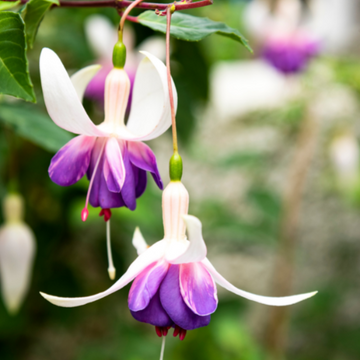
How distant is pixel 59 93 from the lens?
322 millimetres

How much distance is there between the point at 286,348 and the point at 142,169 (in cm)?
160

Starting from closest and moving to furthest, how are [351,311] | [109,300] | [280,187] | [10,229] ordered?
[10,229], [109,300], [351,311], [280,187]

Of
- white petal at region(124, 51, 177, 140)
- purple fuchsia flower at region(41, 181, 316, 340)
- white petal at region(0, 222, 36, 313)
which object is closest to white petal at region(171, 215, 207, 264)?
purple fuchsia flower at region(41, 181, 316, 340)

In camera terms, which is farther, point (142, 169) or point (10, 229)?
point (10, 229)

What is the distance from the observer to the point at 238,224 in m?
1.33

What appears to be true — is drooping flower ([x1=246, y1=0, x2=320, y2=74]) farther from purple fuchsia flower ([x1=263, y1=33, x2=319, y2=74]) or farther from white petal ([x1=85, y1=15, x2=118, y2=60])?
white petal ([x1=85, y1=15, x2=118, y2=60])

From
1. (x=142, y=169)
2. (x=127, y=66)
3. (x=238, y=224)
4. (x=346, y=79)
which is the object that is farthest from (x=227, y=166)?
(x=142, y=169)

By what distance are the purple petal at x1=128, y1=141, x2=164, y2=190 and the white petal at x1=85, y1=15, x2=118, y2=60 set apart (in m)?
0.68

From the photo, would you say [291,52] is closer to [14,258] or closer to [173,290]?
[14,258]

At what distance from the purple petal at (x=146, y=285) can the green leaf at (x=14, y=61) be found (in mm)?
157

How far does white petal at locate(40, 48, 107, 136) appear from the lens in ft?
1.03

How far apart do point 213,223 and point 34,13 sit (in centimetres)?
101

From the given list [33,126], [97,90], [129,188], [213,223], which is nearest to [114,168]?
[129,188]

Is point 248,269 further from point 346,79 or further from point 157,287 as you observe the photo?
point 157,287
